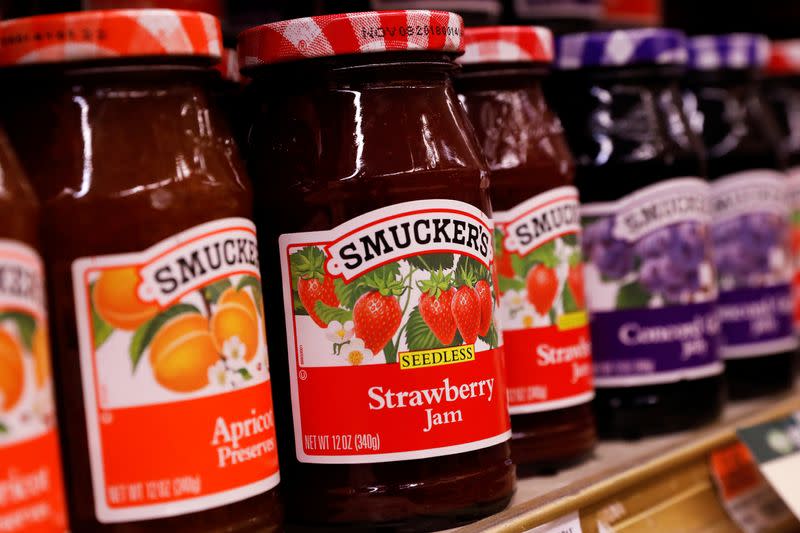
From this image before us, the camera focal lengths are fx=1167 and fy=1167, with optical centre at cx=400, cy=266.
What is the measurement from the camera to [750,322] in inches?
69.7

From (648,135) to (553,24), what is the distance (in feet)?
0.76

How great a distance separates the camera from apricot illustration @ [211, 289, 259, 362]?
981 millimetres

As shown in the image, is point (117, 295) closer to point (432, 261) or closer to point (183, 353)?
point (183, 353)

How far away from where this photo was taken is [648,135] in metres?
1.51

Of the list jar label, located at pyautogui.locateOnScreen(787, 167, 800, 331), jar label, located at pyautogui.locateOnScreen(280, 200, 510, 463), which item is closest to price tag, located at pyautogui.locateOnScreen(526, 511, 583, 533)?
jar label, located at pyautogui.locateOnScreen(280, 200, 510, 463)

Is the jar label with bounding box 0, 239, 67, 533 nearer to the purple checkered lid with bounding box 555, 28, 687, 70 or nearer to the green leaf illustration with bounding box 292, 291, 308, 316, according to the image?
the green leaf illustration with bounding box 292, 291, 308, 316

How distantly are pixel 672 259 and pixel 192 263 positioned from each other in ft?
2.44

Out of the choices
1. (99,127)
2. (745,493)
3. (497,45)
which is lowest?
(745,493)

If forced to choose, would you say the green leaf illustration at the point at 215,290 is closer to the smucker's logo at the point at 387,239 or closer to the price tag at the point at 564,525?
the smucker's logo at the point at 387,239

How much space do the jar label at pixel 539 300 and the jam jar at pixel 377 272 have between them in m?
0.18

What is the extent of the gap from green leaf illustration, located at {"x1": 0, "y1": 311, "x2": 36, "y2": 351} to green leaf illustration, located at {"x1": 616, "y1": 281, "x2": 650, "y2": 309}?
84cm

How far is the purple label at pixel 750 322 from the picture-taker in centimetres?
176

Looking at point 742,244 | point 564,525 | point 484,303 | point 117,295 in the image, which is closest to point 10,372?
point 117,295

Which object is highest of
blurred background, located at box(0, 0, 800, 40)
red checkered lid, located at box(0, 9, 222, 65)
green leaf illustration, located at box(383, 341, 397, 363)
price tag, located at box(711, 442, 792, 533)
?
blurred background, located at box(0, 0, 800, 40)
